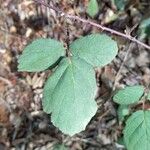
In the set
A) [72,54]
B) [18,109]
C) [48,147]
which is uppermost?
[72,54]

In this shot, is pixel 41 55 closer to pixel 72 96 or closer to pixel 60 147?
pixel 72 96

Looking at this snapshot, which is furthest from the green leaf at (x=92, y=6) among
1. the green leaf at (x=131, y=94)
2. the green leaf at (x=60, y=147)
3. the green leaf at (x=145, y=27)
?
the green leaf at (x=131, y=94)

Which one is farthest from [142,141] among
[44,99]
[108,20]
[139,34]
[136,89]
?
[108,20]

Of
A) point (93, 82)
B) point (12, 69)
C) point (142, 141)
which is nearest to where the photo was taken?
point (93, 82)

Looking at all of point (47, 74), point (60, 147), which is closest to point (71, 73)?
point (60, 147)

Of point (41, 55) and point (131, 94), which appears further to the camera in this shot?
point (131, 94)

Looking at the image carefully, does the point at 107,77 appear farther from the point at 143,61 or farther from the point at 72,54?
the point at 72,54

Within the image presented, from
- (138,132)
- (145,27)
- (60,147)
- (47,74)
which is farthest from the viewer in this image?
(47,74)
